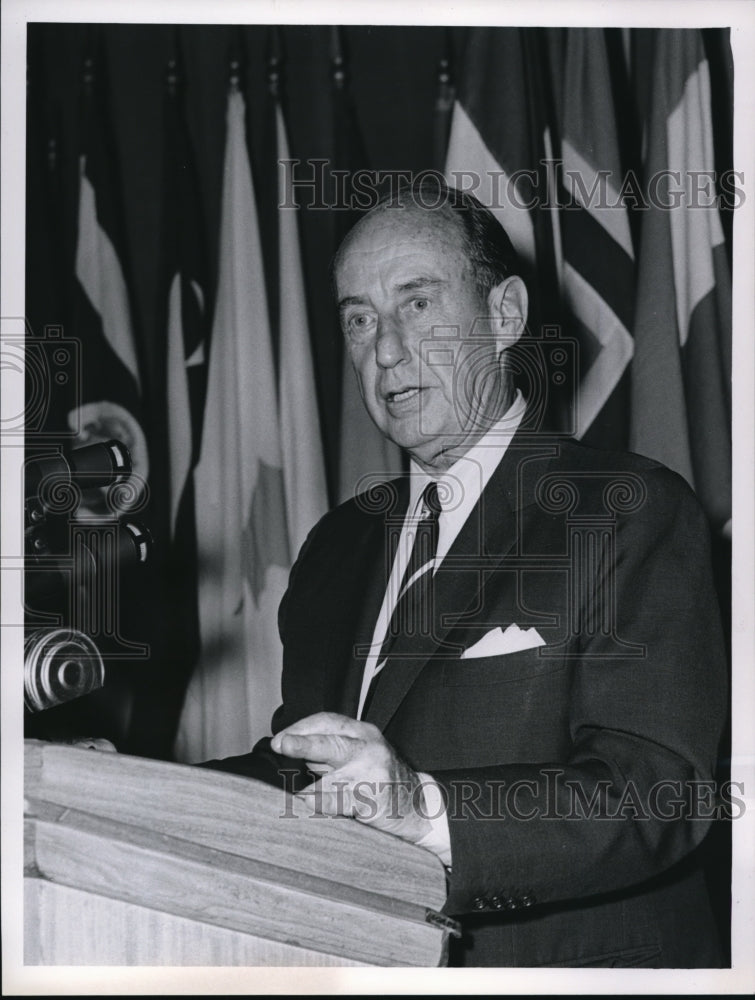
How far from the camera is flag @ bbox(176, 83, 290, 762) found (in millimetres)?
2018

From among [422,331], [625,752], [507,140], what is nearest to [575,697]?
[625,752]

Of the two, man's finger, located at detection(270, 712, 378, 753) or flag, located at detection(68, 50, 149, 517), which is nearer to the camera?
man's finger, located at detection(270, 712, 378, 753)

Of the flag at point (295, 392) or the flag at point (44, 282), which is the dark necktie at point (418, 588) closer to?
the flag at point (295, 392)

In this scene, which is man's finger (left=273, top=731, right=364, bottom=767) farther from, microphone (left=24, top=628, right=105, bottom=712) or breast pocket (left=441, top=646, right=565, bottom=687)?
breast pocket (left=441, top=646, right=565, bottom=687)

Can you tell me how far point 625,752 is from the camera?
185cm

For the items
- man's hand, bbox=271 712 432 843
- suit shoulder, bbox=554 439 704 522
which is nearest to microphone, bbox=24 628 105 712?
man's hand, bbox=271 712 432 843

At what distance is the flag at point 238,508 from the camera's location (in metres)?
2.02

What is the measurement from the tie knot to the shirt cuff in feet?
1.49

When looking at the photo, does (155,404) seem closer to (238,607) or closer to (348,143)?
(238,607)

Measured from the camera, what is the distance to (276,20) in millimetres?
2053

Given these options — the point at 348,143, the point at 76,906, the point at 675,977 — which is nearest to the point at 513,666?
the point at 675,977

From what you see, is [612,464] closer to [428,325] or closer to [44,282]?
[428,325]

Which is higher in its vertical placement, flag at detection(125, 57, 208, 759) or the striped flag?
the striped flag

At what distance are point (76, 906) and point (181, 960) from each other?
17cm
